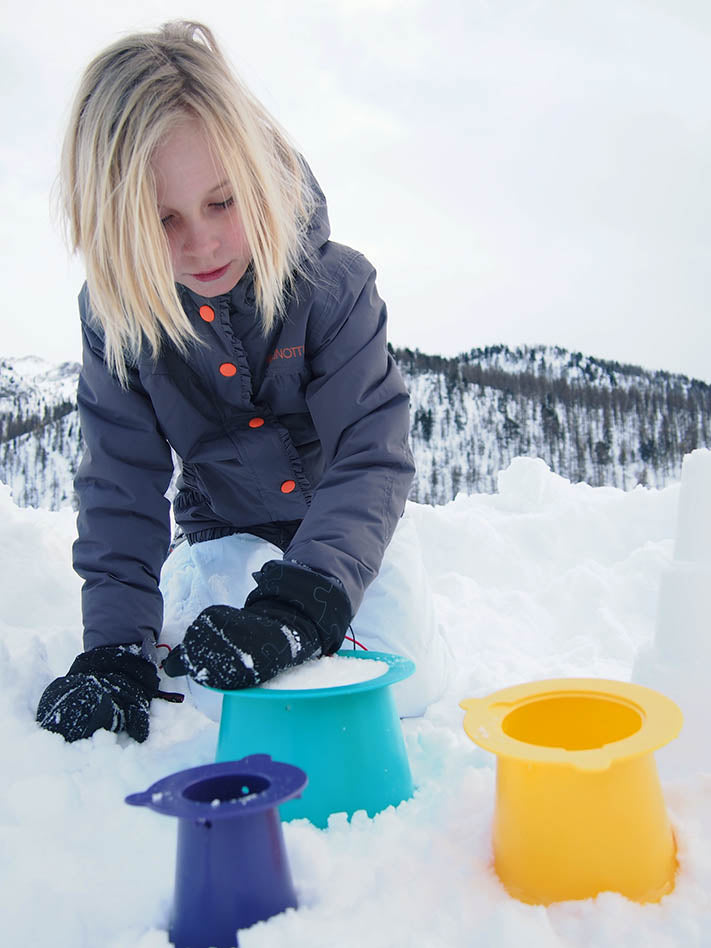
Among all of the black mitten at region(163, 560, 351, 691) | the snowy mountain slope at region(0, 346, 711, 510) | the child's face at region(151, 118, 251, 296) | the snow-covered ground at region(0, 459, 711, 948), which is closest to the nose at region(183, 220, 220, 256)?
the child's face at region(151, 118, 251, 296)

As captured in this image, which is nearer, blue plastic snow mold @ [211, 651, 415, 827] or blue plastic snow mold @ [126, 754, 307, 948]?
blue plastic snow mold @ [126, 754, 307, 948]

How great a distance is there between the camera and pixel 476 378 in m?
16.1

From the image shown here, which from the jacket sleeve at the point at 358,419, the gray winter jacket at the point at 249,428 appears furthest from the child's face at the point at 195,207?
the jacket sleeve at the point at 358,419

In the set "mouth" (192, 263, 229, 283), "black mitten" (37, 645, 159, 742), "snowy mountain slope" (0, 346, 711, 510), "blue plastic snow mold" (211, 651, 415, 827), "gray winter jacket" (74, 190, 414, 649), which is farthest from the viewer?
"snowy mountain slope" (0, 346, 711, 510)

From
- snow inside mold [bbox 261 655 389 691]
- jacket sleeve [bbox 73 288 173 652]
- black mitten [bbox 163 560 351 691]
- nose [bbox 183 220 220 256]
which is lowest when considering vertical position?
snow inside mold [bbox 261 655 389 691]

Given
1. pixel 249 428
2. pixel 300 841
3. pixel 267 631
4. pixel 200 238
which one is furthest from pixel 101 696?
pixel 200 238

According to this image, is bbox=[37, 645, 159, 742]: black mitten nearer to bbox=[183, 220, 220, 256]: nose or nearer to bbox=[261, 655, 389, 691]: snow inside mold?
bbox=[261, 655, 389, 691]: snow inside mold

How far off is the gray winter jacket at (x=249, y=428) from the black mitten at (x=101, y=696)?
83 mm

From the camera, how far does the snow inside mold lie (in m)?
1.01

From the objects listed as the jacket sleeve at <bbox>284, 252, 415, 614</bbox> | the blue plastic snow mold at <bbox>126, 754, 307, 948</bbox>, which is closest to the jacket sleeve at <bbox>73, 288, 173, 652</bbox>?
the jacket sleeve at <bbox>284, 252, 415, 614</bbox>

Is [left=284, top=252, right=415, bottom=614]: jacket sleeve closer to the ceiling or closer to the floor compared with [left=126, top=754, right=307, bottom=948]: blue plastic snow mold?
closer to the ceiling

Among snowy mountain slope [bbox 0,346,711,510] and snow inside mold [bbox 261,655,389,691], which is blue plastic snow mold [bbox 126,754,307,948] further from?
snowy mountain slope [bbox 0,346,711,510]

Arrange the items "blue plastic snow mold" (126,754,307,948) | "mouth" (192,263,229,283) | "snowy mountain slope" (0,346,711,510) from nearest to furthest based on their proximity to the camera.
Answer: "blue plastic snow mold" (126,754,307,948) → "mouth" (192,263,229,283) → "snowy mountain slope" (0,346,711,510)

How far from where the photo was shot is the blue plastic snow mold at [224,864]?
0.68m
